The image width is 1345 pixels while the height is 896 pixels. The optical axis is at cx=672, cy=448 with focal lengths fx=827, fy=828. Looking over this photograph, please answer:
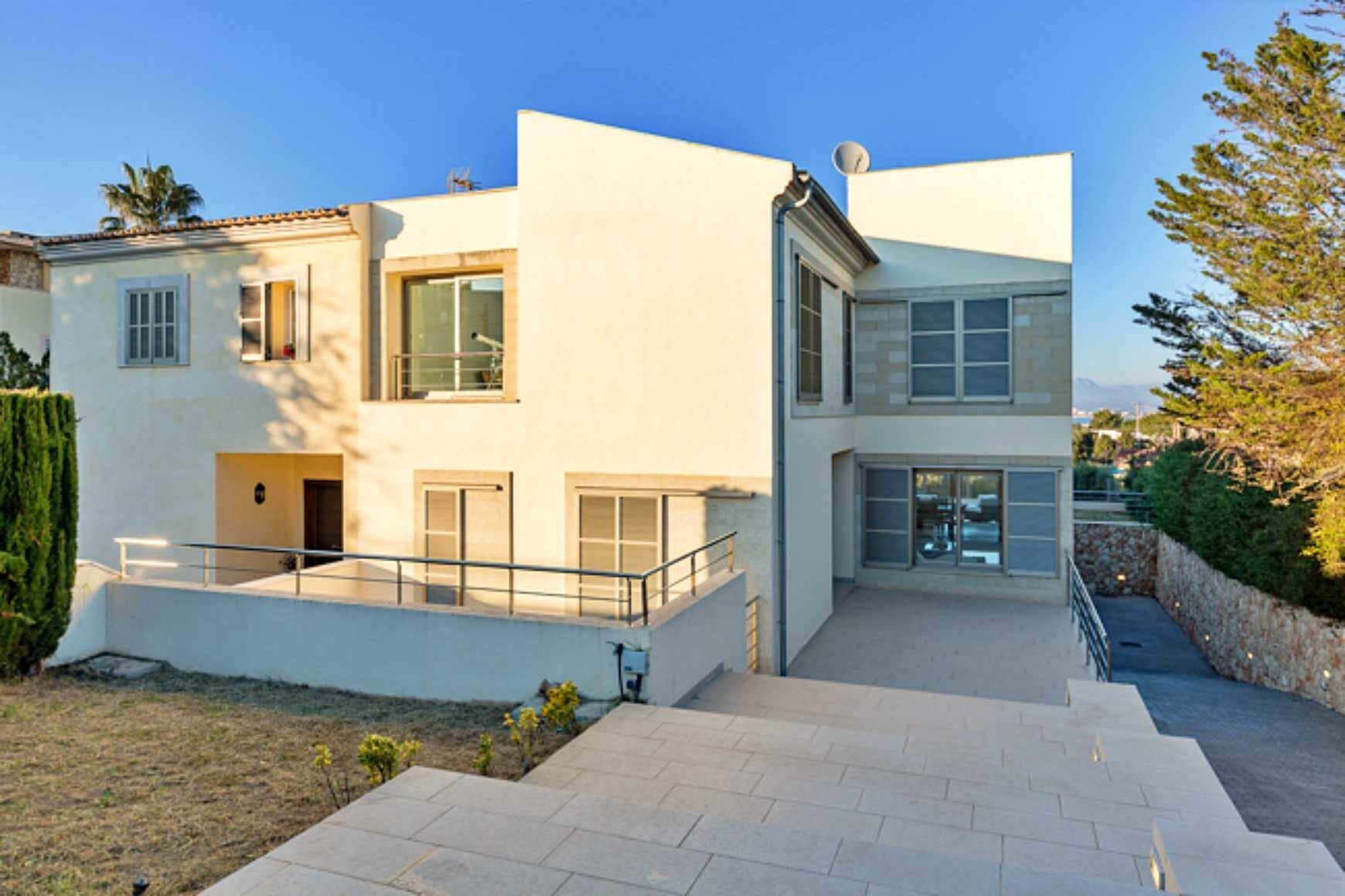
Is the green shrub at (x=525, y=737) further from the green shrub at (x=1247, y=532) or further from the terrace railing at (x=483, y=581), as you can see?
the green shrub at (x=1247, y=532)

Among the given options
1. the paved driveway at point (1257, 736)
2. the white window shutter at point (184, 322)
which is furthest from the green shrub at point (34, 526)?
the paved driveway at point (1257, 736)

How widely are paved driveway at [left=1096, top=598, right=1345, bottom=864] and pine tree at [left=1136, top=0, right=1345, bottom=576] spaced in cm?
269

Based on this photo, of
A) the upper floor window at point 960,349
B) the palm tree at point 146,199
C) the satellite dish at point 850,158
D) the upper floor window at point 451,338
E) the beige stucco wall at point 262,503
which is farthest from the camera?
the palm tree at point 146,199

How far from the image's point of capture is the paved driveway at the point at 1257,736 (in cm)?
799

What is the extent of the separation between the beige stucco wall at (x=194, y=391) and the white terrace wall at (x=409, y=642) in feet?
12.0

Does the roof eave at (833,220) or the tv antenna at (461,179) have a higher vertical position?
the tv antenna at (461,179)

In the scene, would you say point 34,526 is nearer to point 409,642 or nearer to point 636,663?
point 409,642

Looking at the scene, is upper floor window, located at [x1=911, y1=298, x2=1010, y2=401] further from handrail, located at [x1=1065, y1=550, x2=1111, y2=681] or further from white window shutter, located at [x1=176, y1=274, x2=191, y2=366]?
white window shutter, located at [x1=176, y1=274, x2=191, y2=366]

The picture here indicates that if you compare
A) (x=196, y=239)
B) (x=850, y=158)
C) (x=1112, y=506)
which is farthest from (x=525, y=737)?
(x=1112, y=506)

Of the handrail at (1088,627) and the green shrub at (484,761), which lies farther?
the handrail at (1088,627)

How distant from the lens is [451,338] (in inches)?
522

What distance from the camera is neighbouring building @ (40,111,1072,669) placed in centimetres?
1117

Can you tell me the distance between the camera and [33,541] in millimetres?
8922

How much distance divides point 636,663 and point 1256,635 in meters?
14.7
